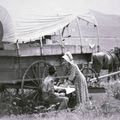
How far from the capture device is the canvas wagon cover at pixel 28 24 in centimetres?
1009

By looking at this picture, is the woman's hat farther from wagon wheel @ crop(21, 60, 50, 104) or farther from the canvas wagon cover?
the canvas wagon cover

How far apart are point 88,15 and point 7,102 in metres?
5.36

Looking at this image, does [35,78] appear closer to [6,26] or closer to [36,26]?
[36,26]

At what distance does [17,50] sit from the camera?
32.8 ft

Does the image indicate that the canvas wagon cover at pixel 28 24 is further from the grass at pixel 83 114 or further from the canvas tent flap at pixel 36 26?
the grass at pixel 83 114

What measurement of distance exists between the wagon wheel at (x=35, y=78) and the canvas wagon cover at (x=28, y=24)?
79cm

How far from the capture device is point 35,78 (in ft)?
35.4

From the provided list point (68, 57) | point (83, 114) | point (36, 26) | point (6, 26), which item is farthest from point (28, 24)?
point (83, 114)

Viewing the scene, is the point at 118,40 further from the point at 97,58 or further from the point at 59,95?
the point at 59,95

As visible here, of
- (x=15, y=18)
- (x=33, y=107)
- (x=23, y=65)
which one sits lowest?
(x=33, y=107)

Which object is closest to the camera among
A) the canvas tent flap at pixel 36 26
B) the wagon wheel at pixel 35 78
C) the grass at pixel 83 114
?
the grass at pixel 83 114

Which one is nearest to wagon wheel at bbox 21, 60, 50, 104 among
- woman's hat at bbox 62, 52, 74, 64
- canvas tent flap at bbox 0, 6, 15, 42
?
woman's hat at bbox 62, 52, 74, 64

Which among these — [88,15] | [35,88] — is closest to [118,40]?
[88,15]

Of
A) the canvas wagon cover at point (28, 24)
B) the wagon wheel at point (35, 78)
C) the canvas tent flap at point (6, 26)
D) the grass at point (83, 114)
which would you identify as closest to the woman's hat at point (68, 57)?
the wagon wheel at point (35, 78)
